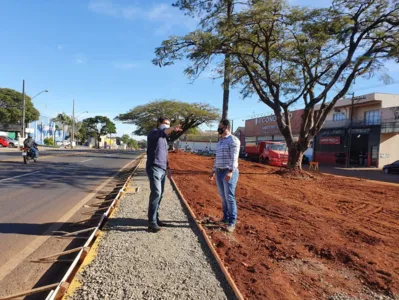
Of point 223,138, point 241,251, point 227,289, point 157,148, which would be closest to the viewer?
point 227,289

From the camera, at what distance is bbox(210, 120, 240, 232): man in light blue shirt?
5512 millimetres

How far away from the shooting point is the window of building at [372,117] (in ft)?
122

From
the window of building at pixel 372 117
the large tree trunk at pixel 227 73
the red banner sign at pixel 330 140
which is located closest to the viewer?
the large tree trunk at pixel 227 73

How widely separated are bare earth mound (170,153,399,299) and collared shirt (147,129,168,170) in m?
1.38

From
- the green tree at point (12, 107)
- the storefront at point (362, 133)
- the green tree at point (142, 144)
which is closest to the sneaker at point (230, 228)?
the storefront at point (362, 133)

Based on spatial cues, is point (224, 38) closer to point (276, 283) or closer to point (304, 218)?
point (304, 218)

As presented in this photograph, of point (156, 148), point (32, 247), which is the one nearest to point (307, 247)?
point (156, 148)

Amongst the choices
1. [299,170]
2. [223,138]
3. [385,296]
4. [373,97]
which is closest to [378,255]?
[385,296]

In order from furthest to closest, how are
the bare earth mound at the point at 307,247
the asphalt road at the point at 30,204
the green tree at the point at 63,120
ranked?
Answer: 1. the green tree at the point at 63,120
2. the asphalt road at the point at 30,204
3. the bare earth mound at the point at 307,247

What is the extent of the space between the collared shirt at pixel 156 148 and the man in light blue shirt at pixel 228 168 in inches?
37.5

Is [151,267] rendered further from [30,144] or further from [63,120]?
[63,120]

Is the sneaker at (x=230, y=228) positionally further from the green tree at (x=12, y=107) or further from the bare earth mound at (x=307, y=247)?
the green tree at (x=12, y=107)

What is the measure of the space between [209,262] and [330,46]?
590 inches

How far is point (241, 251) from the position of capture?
4586mm
